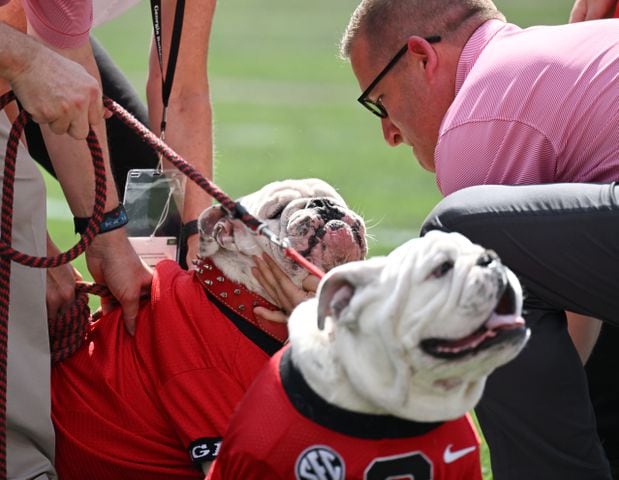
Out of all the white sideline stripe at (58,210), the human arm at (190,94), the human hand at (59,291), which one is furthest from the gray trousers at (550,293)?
the white sideline stripe at (58,210)

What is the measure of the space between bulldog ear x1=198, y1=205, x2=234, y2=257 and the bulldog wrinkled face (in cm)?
110

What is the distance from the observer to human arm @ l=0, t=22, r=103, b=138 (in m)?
3.42

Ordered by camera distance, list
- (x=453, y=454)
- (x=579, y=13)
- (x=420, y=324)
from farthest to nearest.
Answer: (x=579, y=13) < (x=453, y=454) < (x=420, y=324)

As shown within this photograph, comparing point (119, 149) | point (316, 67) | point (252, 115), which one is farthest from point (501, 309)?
point (316, 67)

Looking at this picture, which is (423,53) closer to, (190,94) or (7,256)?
(190,94)

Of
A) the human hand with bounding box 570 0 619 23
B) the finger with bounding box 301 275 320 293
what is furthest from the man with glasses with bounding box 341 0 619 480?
the human hand with bounding box 570 0 619 23

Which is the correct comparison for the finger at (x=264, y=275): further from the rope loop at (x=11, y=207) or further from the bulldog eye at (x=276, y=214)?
the rope loop at (x=11, y=207)

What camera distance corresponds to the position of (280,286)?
4004 millimetres

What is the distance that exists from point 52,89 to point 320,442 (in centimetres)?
125

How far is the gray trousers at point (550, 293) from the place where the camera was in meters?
3.51

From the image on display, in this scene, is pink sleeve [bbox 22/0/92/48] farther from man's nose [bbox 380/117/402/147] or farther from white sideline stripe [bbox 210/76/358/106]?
white sideline stripe [bbox 210/76/358/106]

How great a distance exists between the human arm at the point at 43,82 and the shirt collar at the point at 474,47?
132cm

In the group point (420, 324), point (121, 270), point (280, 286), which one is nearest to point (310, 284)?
point (280, 286)

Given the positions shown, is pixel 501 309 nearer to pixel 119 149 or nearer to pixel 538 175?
pixel 538 175
